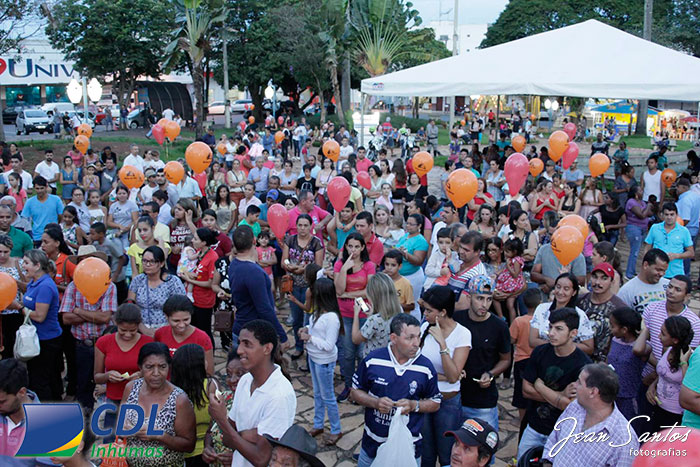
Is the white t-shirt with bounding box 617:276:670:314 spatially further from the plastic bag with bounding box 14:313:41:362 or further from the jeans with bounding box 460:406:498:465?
the plastic bag with bounding box 14:313:41:362

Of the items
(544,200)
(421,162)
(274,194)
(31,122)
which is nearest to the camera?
(274,194)

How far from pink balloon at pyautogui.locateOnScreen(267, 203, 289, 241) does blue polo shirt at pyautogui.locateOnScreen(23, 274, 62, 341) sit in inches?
101

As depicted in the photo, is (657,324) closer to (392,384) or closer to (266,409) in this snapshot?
(392,384)

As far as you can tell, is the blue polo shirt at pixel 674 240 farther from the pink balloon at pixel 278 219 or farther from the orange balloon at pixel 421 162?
the pink balloon at pixel 278 219

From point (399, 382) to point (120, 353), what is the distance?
1938 millimetres

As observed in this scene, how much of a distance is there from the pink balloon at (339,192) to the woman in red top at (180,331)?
143 inches

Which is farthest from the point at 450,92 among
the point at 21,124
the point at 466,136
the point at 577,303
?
the point at 21,124

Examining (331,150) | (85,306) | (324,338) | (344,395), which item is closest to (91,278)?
(85,306)

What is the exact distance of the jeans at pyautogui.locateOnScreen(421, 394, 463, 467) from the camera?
12.8ft

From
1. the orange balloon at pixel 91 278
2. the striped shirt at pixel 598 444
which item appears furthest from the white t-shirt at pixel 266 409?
the orange balloon at pixel 91 278

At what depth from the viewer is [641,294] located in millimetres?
5074

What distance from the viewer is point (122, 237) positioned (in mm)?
7594

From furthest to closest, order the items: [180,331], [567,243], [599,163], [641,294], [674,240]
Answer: [599,163] < [674,240] < [567,243] < [641,294] < [180,331]

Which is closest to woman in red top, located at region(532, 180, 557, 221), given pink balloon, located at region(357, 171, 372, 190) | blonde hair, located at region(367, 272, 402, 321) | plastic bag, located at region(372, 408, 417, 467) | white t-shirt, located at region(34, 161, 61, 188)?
pink balloon, located at region(357, 171, 372, 190)
